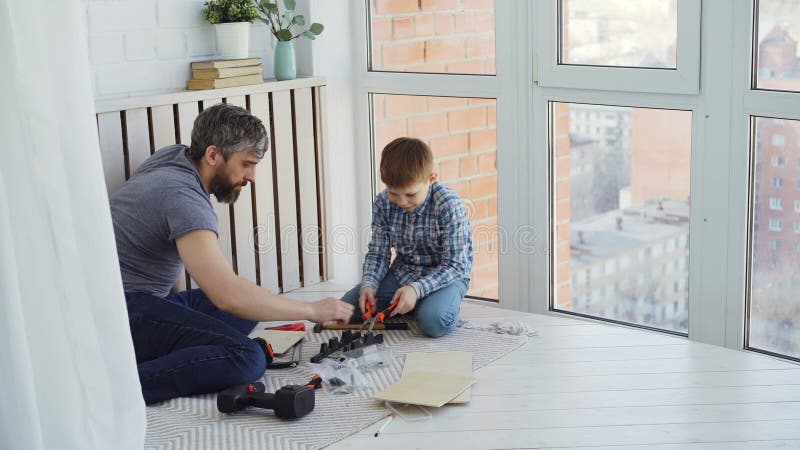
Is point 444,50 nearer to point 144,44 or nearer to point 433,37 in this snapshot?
point 433,37

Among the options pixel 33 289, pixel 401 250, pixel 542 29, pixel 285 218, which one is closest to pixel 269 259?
pixel 285 218

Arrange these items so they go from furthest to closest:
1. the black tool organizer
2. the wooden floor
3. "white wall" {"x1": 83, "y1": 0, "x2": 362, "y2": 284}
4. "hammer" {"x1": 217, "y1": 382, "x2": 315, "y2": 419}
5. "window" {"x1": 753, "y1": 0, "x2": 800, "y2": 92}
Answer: "white wall" {"x1": 83, "y1": 0, "x2": 362, "y2": 284}
the black tool organizer
"window" {"x1": 753, "y1": 0, "x2": 800, "y2": 92}
"hammer" {"x1": 217, "y1": 382, "x2": 315, "y2": 419}
the wooden floor

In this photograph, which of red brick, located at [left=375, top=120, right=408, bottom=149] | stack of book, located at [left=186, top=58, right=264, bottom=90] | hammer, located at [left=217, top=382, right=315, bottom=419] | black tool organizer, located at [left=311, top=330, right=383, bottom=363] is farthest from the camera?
red brick, located at [left=375, top=120, right=408, bottom=149]

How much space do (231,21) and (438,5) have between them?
0.74 metres

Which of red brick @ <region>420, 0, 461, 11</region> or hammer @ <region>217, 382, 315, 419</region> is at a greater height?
red brick @ <region>420, 0, 461, 11</region>


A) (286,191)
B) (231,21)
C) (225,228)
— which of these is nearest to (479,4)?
(231,21)

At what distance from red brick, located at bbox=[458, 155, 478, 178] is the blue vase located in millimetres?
692

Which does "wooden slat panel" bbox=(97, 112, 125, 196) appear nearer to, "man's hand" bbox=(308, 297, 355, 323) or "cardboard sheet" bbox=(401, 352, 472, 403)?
"man's hand" bbox=(308, 297, 355, 323)

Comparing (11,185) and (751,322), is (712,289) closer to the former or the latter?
(751,322)

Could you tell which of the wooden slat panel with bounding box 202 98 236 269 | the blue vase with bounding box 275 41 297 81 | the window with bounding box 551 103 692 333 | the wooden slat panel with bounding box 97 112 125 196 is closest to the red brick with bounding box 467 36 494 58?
the window with bounding box 551 103 692 333

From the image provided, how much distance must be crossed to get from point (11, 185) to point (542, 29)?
1.98 m

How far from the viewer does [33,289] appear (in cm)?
164

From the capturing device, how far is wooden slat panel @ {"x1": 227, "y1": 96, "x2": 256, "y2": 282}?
10.8 feet

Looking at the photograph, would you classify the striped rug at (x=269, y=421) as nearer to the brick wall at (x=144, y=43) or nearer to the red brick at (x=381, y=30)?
the brick wall at (x=144, y=43)
